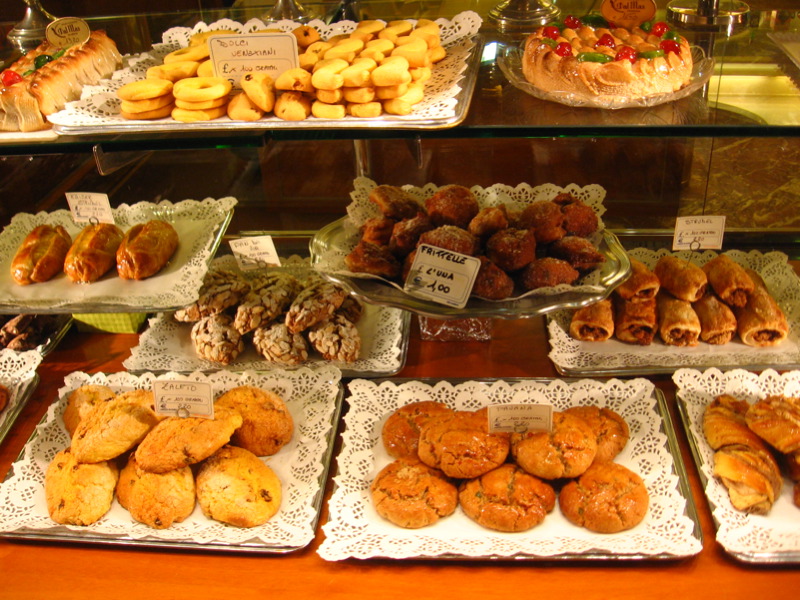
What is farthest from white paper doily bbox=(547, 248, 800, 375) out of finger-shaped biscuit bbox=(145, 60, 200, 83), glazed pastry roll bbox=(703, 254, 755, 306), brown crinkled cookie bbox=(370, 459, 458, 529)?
finger-shaped biscuit bbox=(145, 60, 200, 83)

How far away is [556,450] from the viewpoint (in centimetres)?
155

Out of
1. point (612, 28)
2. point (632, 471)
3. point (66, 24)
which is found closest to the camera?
point (632, 471)

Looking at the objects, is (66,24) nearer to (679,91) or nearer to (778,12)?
(679,91)

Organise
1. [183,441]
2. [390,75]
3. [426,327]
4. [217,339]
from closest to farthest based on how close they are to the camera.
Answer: [390,75], [183,441], [217,339], [426,327]

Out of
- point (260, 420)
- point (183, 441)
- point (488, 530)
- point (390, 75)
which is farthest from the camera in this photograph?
point (260, 420)

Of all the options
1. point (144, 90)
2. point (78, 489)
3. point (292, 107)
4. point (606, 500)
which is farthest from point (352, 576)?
point (144, 90)

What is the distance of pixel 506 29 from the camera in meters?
1.95

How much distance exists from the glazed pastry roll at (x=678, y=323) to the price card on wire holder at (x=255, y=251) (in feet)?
3.40

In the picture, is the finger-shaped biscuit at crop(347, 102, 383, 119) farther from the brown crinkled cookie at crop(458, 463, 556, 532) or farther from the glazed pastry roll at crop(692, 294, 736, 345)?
the glazed pastry roll at crop(692, 294, 736, 345)

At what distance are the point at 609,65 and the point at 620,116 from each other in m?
0.11

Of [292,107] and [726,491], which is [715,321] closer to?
[726,491]

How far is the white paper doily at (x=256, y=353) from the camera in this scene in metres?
1.92

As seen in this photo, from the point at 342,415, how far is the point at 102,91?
37.4 inches

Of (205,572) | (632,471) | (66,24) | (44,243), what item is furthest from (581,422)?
(66,24)
